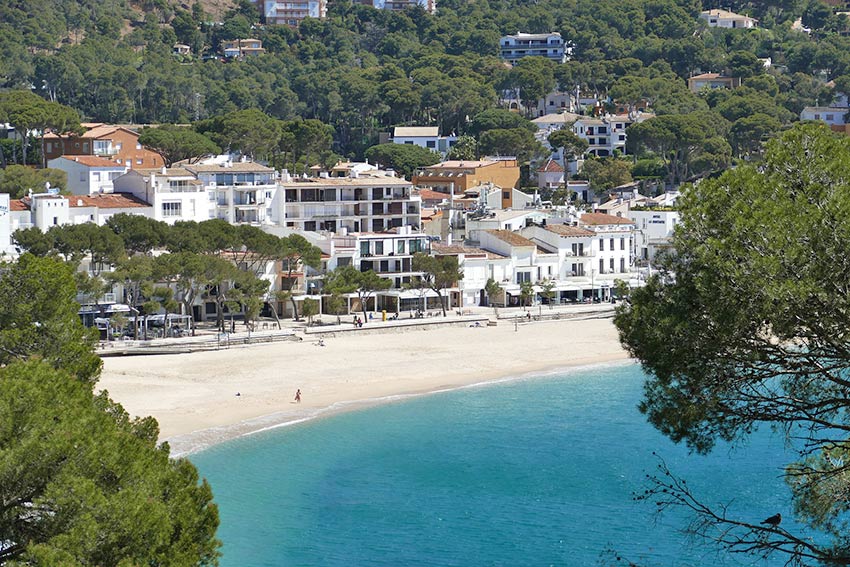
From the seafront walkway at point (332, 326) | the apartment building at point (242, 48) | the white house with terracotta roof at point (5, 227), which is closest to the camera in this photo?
the seafront walkway at point (332, 326)

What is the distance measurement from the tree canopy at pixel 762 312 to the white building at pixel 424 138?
69.5 meters

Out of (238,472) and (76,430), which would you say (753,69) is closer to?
(238,472)

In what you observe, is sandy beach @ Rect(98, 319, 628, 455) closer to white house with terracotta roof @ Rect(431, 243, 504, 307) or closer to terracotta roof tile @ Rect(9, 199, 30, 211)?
white house with terracotta roof @ Rect(431, 243, 504, 307)

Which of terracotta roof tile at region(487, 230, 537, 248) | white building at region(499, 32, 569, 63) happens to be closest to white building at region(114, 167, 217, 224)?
terracotta roof tile at region(487, 230, 537, 248)

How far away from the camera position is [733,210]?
14328 mm

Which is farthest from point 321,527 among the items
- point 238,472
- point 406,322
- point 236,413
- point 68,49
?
point 68,49

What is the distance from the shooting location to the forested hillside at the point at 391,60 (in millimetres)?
91562

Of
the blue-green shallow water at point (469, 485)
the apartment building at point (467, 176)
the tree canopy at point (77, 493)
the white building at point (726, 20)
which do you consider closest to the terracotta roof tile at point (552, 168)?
the apartment building at point (467, 176)

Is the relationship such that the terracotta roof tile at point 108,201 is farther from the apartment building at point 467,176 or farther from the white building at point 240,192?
the apartment building at point 467,176

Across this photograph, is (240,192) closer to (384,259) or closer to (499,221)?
(384,259)

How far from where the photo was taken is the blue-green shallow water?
24.8 metres

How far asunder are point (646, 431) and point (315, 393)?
28.6 ft

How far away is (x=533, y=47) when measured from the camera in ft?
392

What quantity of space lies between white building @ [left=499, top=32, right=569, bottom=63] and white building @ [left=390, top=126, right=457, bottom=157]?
33.5 metres
